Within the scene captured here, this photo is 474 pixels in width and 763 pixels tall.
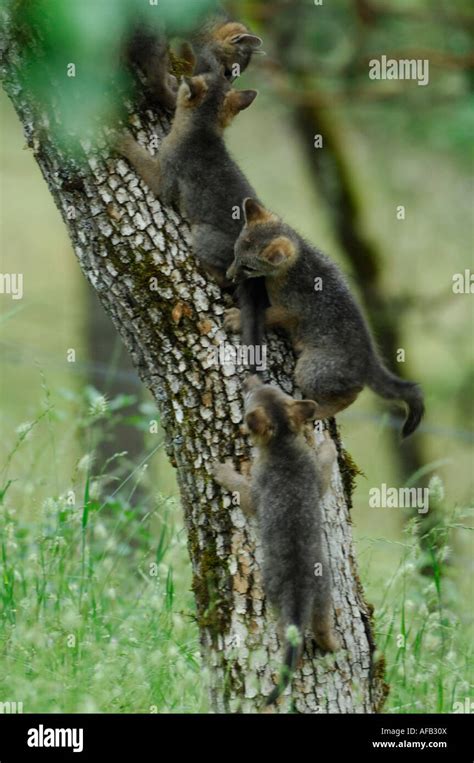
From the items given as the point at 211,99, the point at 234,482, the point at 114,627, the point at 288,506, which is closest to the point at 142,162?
the point at 211,99

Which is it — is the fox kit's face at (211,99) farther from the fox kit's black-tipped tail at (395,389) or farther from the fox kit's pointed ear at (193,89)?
the fox kit's black-tipped tail at (395,389)

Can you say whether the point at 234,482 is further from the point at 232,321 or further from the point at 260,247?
the point at 260,247

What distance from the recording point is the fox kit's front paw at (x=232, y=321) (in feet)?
15.7

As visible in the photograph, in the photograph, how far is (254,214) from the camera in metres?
5.39

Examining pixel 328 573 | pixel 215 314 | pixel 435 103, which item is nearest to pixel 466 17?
pixel 435 103

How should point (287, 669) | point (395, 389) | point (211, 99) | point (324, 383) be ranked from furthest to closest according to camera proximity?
point (211, 99) → point (395, 389) → point (324, 383) → point (287, 669)

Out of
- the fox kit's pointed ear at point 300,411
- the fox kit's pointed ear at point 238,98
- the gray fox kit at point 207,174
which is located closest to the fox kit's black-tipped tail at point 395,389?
the fox kit's pointed ear at point 300,411

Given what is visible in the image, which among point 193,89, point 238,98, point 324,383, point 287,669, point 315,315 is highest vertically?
point 238,98

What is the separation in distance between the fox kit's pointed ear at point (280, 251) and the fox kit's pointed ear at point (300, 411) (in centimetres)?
75

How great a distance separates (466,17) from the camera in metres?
9.34

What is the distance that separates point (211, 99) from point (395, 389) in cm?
181

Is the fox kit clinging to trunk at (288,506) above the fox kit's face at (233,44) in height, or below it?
below
